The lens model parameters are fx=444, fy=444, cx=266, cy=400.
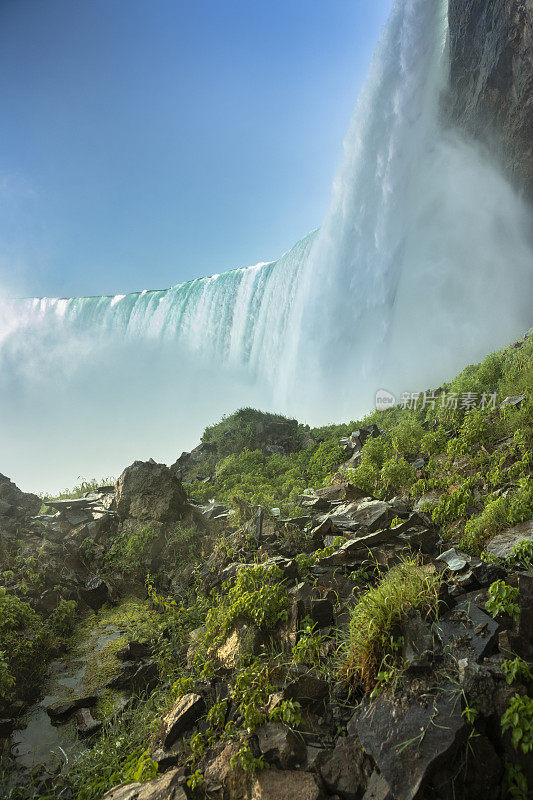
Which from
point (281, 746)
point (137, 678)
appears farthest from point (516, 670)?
point (137, 678)

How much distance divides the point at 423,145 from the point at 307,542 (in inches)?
740

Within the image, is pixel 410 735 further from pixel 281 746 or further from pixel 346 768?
pixel 281 746

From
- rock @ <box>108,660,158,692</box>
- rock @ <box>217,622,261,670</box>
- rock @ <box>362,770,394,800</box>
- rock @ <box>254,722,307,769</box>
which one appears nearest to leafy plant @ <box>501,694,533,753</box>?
rock @ <box>362,770,394,800</box>

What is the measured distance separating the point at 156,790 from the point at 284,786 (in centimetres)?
80

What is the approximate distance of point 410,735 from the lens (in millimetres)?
2416

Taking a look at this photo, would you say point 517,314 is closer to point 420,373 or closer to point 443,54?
point 420,373

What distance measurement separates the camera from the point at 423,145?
1823cm

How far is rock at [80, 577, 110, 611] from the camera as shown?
6.51 metres

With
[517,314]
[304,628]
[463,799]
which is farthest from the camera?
[517,314]

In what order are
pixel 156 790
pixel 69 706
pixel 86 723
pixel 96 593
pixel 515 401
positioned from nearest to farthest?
pixel 156 790 → pixel 86 723 → pixel 69 706 → pixel 515 401 → pixel 96 593

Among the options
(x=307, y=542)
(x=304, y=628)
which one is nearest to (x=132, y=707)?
(x=304, y=628)

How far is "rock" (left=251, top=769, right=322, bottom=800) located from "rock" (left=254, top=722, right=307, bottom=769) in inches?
2.6

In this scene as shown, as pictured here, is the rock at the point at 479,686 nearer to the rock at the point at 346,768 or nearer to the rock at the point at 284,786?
the rock at the point at 346,768

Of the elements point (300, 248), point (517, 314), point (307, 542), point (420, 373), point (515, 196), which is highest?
point (300, 248)
